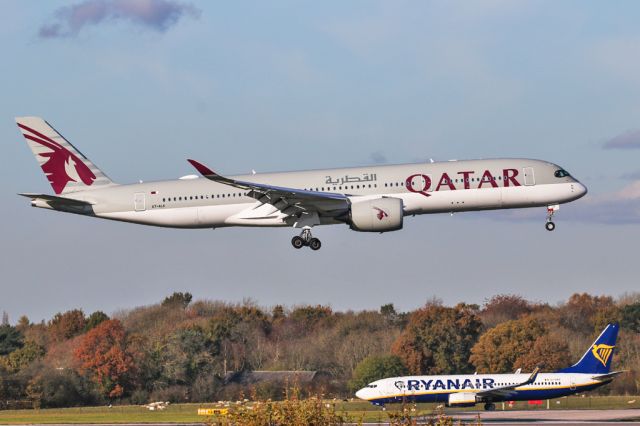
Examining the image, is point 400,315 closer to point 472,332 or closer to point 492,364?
point 472,332

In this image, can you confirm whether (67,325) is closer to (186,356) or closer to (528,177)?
(186,356)

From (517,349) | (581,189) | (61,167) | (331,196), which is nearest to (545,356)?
(517,349)

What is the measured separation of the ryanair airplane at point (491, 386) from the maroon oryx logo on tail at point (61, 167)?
23742 millimetres

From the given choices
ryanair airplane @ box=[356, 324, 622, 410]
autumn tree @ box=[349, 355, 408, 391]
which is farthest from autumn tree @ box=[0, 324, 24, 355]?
ryanair airplane @ box=[356, 324, 622, 410]

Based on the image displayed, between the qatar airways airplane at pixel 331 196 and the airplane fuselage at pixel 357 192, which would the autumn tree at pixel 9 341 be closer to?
the qatar airways airplane at pixel 331 196

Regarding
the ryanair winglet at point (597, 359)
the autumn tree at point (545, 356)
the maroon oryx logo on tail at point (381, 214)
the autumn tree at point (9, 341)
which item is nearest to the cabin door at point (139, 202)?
the maroon oryx logo on tail at point (381, 214)

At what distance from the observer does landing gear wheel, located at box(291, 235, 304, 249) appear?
65438mm

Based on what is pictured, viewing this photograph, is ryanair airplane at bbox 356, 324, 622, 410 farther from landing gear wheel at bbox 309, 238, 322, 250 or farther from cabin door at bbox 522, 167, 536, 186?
cabin door at bbox 522, 167, 536, 186

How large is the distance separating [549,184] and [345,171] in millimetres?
11324

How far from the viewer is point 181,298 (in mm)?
176250

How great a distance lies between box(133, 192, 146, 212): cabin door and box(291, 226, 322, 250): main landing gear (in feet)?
Result: 29.6

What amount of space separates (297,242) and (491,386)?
63.5 ft

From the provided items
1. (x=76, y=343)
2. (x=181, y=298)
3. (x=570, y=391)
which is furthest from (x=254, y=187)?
(x=181, y=298)

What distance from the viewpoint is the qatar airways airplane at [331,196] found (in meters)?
62.9
